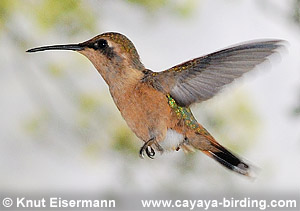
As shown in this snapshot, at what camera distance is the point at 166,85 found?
1.42 feet

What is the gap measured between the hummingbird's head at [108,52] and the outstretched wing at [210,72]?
0.04m

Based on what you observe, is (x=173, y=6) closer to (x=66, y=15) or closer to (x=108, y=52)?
(x=66, y=15)

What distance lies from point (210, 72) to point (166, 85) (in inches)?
1.6

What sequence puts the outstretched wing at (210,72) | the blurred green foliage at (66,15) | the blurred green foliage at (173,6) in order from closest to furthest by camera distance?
the outstretched wing at (210,72)
the blurred green foliage at (66,15)
the blurred green foliage at (173,6)

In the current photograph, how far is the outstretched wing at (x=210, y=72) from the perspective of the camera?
1.21 ft

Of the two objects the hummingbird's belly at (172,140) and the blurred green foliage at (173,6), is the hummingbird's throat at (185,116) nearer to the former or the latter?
the hummingbird's belly at (172,140)

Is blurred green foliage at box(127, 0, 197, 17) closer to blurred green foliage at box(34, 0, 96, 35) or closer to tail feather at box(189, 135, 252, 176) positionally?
blurred green foliage at box(34, 0, 96, 35)

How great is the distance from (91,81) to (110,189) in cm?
33

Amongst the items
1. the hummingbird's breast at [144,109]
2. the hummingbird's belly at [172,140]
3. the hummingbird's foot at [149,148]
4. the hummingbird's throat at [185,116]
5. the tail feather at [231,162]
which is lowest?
the tail feather at [231,162]

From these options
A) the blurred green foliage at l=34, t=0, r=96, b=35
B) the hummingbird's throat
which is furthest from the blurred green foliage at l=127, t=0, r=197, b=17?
the hummingbird's throat

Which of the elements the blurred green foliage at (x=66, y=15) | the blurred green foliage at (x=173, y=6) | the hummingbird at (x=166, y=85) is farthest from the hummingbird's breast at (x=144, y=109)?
the blurred green foliage at (x=173, y=6)

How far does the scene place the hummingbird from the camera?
0.38 metres

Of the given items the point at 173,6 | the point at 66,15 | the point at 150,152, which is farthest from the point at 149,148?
the point at 173,6

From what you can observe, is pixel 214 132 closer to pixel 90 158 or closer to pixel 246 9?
pixel 90 158
